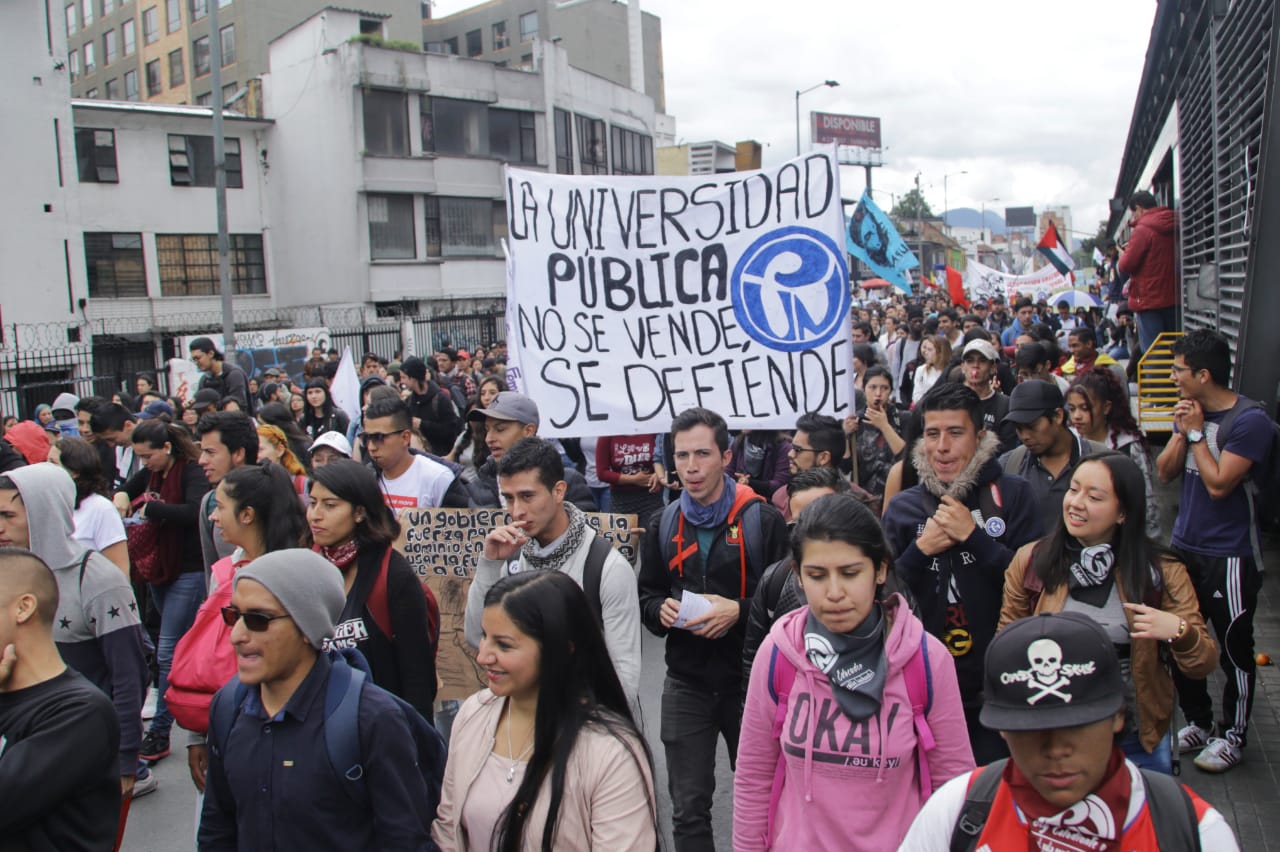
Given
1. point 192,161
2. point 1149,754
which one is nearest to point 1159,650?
point 1149,754

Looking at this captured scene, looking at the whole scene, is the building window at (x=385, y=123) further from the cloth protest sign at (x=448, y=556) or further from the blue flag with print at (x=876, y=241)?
the cloth protest sign at (x=448, y=556)

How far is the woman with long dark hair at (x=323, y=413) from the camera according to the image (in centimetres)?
1091

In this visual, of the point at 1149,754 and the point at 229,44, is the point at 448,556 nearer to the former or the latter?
the point at 1149,754

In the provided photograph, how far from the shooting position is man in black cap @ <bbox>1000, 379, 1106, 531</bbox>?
4996 mm

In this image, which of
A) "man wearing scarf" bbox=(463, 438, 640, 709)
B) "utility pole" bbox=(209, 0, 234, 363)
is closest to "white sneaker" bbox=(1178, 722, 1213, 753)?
"man wearing scarf" bbox=(463, 438, 640, 709)

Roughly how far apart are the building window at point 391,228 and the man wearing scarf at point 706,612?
3253 centimetres

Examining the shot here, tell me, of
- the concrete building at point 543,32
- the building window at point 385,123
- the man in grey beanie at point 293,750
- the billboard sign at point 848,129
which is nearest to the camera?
the man in grey beanie at point 293,750

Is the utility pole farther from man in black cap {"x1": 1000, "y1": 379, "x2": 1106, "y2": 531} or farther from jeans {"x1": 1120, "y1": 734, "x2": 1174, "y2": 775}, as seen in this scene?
jeans {"x1": 1120, "y1": 734, "x2": 1174, "y2": 775}

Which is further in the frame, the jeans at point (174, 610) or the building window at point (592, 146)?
the building window at point (592, 146)

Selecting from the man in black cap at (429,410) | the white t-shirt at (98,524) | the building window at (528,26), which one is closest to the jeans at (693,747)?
the white t-shirt at (98,524)

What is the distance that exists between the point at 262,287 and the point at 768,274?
33.5 m

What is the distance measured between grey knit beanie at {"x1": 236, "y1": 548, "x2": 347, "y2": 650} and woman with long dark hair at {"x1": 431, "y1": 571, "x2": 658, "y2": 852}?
1.56 ft

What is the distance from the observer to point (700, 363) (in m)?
6.58

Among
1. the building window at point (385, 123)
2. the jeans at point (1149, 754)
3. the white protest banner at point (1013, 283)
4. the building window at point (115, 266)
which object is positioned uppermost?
the building window at point (385, 123)
